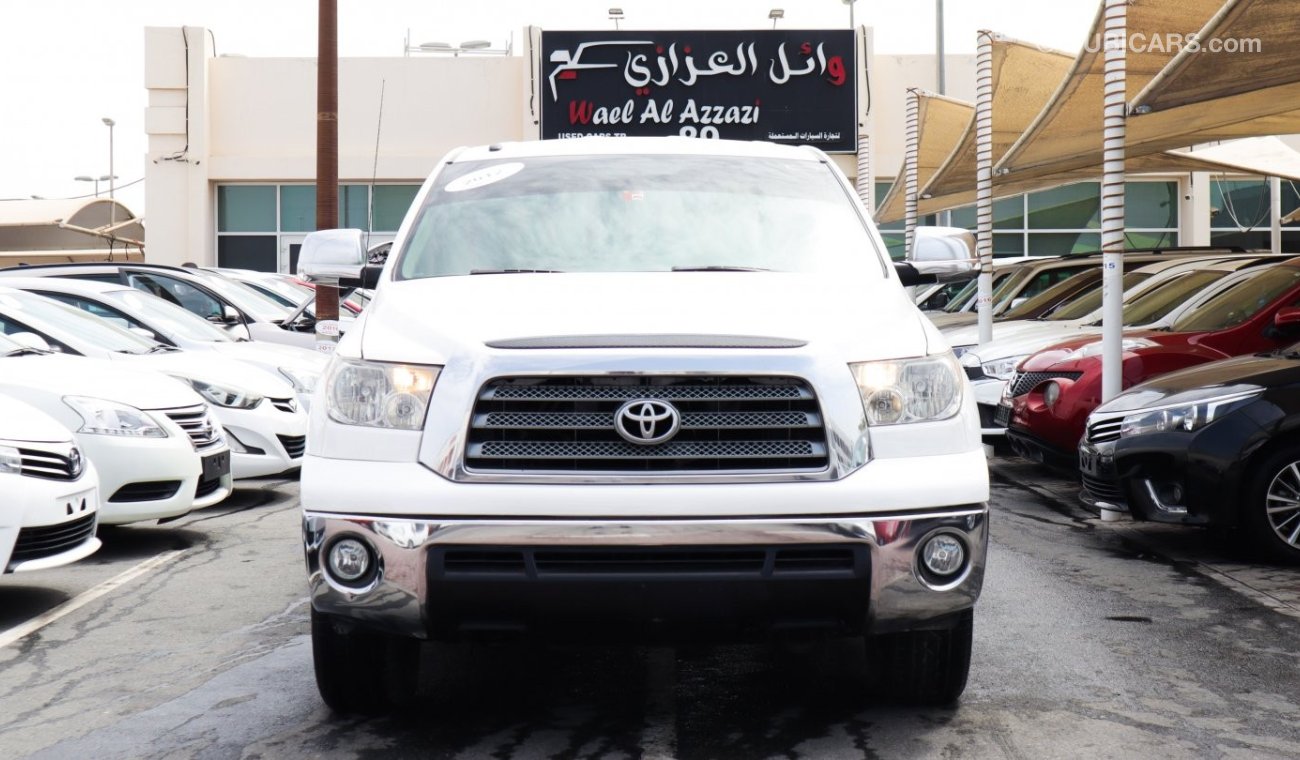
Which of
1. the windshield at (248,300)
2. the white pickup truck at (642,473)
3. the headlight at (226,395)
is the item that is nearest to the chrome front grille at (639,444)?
the white pickup truck at (642,473)

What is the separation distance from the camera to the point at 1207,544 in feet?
28.1

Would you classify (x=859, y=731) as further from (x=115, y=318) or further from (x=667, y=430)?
(x=115, y=318)

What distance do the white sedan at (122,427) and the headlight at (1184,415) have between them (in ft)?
16.2

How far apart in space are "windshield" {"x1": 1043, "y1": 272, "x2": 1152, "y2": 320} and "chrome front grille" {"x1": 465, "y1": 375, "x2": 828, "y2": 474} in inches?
402

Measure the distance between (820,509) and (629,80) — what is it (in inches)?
1106

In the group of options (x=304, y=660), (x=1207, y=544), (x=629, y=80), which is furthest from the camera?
(x=629, y=80)

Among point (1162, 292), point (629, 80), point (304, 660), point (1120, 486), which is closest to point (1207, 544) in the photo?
point (1120, 486)

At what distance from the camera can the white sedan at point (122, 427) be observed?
8109 mm

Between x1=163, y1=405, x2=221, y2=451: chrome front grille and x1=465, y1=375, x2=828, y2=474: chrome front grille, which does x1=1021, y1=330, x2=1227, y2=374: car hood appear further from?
x1=465, y1=375, x2=828, y2=474: chrome front grille

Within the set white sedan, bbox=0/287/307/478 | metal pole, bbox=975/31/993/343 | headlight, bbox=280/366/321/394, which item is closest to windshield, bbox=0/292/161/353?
white sedan, bbox=0/287/307/478

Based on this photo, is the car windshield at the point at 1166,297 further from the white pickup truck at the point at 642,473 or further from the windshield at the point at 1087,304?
the white pickup truck at the point at 642,473

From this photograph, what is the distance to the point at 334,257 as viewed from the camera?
19.1ft

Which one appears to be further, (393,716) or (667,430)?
(393,716)

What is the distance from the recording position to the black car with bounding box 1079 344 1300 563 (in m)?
7.64
